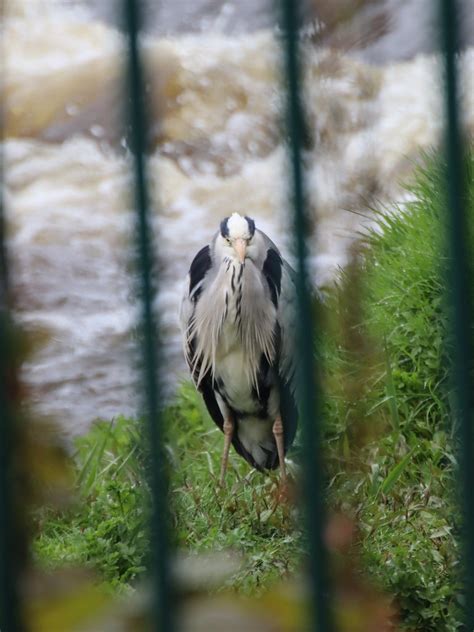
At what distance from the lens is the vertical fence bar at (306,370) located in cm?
105

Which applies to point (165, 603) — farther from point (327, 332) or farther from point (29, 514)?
point (327, 332)

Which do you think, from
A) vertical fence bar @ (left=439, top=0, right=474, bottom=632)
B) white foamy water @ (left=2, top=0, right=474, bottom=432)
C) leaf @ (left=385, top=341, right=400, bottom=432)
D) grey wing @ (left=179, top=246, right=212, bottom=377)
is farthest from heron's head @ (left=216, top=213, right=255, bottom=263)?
vertical fence bar @ (left=439, top=0, right=474, bottom=632)

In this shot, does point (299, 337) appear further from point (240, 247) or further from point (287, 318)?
point (287, 318)

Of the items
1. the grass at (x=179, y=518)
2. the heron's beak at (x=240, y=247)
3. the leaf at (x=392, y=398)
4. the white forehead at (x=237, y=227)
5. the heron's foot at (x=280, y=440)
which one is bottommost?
the grass at (x=179, y=518)

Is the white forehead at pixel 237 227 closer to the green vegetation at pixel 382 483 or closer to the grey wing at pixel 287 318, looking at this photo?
the grey wing at pixel 287 318

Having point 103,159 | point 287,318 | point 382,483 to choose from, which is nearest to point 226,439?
point 287,318

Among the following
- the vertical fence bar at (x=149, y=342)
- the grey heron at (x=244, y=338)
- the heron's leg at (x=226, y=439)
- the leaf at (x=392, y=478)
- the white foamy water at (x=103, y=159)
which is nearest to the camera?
the vertical fence bar at (x=149, y=342)

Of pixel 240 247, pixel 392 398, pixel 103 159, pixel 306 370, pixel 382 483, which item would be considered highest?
pixel 103 159

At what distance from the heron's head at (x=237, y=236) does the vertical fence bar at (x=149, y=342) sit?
3269mm

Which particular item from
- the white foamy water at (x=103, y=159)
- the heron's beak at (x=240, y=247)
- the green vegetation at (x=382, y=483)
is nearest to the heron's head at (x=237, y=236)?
the heron's beak at (x=240, y=247)

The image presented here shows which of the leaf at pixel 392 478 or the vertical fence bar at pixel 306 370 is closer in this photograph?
the vertical fence bar at pixel 306 370

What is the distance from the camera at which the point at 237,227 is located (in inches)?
172

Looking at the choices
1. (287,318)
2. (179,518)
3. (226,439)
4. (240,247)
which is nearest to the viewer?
(179,518)

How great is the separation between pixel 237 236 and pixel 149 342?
3.32 metres
